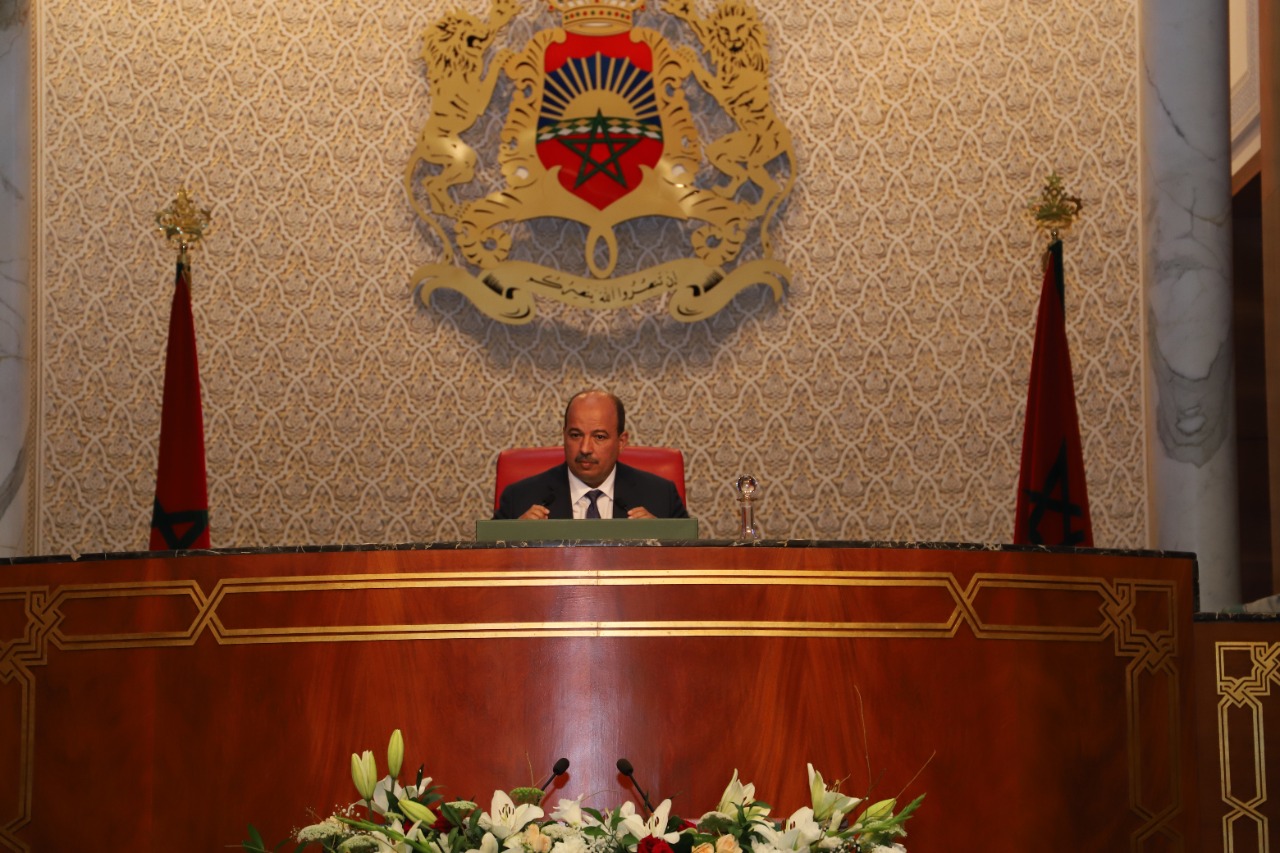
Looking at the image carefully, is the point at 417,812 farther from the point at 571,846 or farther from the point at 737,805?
the point at 737,805

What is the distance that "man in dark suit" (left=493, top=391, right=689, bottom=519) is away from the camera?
4.88 m

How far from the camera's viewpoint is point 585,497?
16.1 ft

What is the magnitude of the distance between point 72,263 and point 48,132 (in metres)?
0.57

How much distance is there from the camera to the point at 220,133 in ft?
20.8

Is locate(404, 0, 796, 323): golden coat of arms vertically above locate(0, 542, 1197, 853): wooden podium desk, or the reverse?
locate(404, 0, 796, 323): golden coat of arms

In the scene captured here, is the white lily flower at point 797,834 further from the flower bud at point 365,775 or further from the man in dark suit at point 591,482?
the man in dark suit at point 591,482

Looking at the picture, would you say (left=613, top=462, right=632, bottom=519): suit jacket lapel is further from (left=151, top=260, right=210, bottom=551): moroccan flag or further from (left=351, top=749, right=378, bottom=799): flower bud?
(left=351, top=749, right=378, bottom=799): flower bud

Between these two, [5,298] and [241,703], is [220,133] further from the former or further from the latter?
[241,703]

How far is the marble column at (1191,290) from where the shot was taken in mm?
5668

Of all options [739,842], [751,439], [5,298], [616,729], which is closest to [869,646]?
[616,729]

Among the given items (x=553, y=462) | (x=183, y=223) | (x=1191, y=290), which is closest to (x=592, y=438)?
(x=553, y=462)

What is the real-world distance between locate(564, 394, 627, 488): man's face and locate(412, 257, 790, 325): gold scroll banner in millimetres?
1313

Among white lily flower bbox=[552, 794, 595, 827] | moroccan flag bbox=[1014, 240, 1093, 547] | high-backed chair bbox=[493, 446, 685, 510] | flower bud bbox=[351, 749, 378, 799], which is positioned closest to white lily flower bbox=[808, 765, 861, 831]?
white lily flower bbox=[552, 794, 595, 827]

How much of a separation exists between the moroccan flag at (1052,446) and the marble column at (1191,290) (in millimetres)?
456
